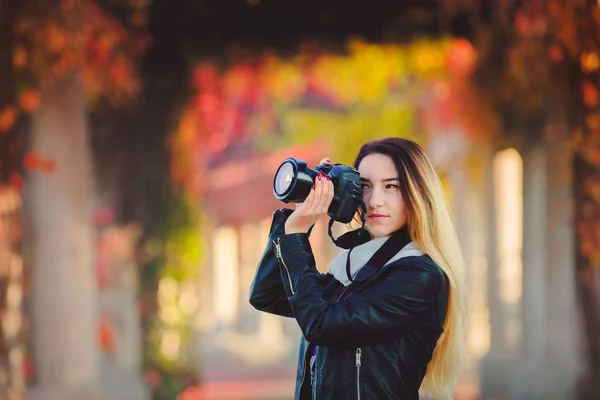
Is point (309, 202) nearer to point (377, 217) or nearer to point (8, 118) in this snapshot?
point (377, 217)

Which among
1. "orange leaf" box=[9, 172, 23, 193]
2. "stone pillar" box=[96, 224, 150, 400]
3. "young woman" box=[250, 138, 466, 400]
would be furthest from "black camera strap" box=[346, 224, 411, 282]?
"stone pillar" box=[96, 224, 150, 400]

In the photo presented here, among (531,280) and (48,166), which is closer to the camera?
(48,166)

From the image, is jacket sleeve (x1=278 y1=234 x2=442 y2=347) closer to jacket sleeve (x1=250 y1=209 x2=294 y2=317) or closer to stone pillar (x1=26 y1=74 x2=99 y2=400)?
jacket sleeve (x1=250 y1=209 x2=294 y2=317)

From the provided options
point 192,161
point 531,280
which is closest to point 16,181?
point 192,161

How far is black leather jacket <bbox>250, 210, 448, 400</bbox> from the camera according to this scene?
235cm

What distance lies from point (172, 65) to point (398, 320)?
20.6 feet

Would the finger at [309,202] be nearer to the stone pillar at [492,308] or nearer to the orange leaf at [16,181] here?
the orange leaf at [16,181]

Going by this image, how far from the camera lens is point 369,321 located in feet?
7.70

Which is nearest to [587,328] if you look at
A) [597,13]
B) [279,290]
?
[597,13]

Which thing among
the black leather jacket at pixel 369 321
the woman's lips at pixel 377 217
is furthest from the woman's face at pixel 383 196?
the black leather jacket at pixel 369 321

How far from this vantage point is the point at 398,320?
7.79 feet

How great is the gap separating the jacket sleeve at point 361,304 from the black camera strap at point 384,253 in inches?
2.5

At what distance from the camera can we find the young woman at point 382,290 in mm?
2367

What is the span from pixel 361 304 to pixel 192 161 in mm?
6646
